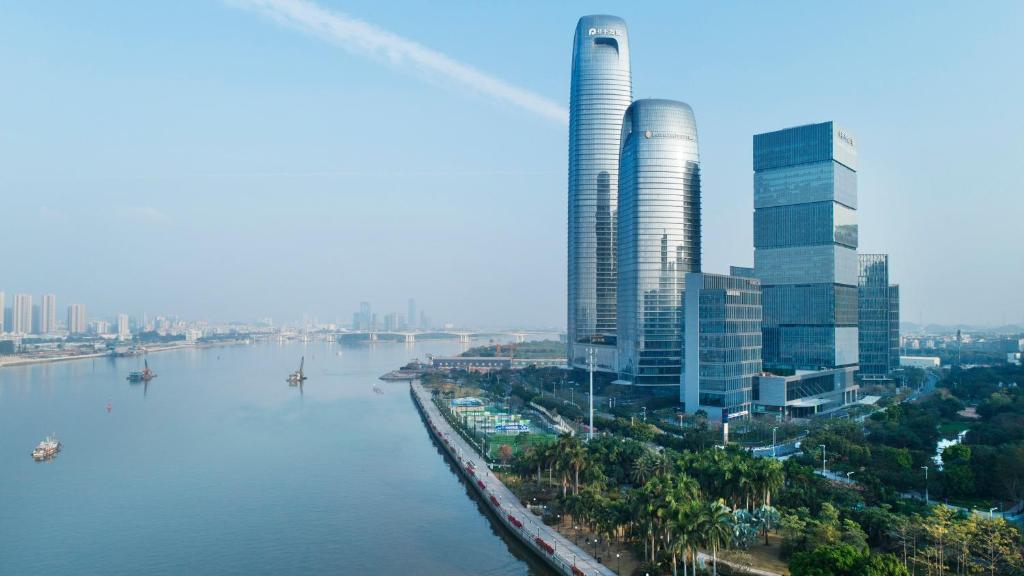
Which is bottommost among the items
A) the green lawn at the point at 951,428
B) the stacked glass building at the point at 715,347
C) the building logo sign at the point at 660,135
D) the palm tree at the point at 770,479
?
the green lawn at the point at 951,428

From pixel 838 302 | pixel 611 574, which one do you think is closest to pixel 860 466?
pixel 611 574

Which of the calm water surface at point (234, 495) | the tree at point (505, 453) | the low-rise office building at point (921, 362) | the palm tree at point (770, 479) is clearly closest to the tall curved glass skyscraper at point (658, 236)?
the calm water surface at point (234, 495)

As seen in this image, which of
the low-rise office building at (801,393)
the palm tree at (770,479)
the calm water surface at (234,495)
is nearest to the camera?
the calm water surface at (234,495)

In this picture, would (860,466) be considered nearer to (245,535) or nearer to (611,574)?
(611,574)

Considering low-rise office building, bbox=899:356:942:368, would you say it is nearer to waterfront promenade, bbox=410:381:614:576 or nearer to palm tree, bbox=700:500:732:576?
waterfront promenade, bbox=410:381:614:576

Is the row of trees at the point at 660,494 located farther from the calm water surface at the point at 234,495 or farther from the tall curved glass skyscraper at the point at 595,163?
the tall curved glass skyscraper at the point at 595,163

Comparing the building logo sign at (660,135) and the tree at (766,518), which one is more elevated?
the building logo sign at (660,135)

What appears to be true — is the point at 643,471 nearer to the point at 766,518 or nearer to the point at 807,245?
the point at 766,518
